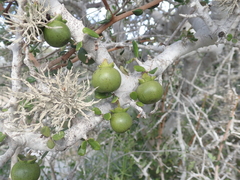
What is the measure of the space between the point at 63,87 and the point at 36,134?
0.62 feet

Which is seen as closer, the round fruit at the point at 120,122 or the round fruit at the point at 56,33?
the round fruit at the point at 56,33

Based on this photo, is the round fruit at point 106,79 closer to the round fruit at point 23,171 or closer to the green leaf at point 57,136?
the green leaf at point 57,136

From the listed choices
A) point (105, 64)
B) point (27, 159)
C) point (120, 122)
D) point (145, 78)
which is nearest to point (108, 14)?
point (105, 64)

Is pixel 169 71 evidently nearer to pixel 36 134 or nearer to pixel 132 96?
pixel 132 96

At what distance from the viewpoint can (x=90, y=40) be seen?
2.32 ft

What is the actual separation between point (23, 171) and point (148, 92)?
51 centimetres

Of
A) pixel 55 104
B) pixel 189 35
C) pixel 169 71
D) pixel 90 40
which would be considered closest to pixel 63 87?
pixel 55 104

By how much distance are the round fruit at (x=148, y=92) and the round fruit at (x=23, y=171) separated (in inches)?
18.1

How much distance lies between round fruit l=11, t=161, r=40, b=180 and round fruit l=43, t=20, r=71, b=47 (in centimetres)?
43

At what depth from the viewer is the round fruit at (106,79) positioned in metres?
0.68

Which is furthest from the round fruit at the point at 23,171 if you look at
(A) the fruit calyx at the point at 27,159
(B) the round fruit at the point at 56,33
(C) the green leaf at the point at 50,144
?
(B) the round fruit at the point at 56,33

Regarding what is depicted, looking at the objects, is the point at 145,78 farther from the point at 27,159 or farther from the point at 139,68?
the point at 27,159

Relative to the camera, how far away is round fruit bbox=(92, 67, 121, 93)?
2.23 feet

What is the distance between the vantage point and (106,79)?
0.68m
